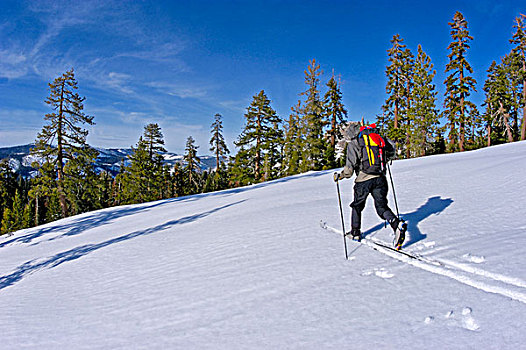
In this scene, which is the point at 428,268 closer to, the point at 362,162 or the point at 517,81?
the point at 362,162

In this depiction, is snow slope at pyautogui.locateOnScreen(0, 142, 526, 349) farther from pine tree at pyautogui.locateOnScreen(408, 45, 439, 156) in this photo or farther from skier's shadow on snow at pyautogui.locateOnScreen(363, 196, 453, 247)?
pine tree at pyautogui.locateOnScreen(408, 45, 439, 156)

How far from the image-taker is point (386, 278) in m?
3.35

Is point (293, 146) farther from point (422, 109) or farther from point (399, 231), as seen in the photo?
point (399, 231)

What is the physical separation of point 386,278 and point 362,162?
1.83 m

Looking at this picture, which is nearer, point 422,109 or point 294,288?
point 294,288

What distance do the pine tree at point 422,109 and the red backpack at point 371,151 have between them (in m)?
31.6

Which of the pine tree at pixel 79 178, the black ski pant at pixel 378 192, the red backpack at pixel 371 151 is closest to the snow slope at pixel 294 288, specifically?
the black ski pant at pixel 378 192

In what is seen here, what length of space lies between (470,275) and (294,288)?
6.50ft

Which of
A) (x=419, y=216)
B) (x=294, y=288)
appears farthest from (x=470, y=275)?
(x=419, y=216)

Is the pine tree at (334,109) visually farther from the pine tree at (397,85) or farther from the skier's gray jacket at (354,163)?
the skier's gray jacket at (354,163)

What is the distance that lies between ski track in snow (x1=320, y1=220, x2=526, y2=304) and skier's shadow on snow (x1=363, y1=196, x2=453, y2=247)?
0.71 meters

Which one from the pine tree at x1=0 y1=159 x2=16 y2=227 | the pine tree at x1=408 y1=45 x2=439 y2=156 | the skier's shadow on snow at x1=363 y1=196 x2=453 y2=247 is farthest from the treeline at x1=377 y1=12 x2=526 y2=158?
the pine tree at x1=0 y1=159 x2=16 y2=227

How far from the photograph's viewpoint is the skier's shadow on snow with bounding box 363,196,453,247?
4680 mm

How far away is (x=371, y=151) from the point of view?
4.43 metres
